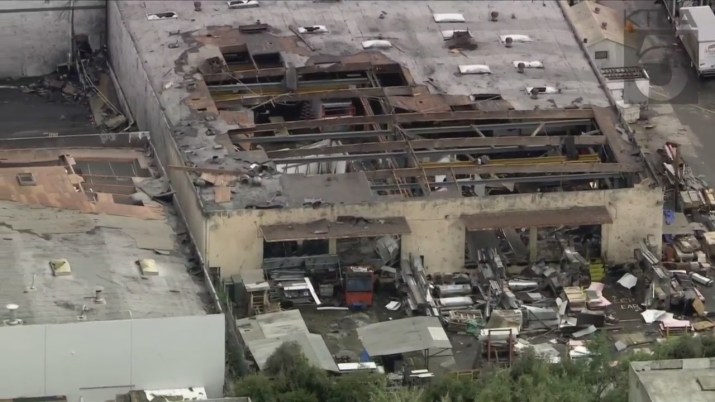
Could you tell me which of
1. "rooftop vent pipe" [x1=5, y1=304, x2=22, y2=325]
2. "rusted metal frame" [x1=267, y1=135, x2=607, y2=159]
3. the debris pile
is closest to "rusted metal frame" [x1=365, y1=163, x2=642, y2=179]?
"rusted metal frame" [x1=267, y1=135, x2=607, y2=159]

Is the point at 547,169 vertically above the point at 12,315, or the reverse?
the point at 547,169

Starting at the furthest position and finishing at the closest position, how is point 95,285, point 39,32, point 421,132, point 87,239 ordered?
point 39,32
point 421,132
point 87,239
point 95,285

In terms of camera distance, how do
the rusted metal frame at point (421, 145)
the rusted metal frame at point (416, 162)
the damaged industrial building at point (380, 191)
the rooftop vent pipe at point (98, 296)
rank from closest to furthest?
the rooftop vent pipe at point (98, 296) < the damaged industrial building at point (380, 191) < the rusted metal frame at point (416, 162) < the rusted metal frame at point (421, 145)

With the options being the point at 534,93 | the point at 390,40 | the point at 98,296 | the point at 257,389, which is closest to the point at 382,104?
the point at 390,40

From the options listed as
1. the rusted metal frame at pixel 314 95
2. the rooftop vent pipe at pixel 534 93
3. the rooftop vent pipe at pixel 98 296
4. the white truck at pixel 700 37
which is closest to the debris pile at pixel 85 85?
the rusted metal frame at pixel 314 95

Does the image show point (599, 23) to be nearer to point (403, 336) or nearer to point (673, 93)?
point (673, 93)

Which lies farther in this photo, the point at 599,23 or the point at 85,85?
the point at 599,23

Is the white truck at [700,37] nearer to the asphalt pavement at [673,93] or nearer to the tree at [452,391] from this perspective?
the asphalt pavement at [673,93]
